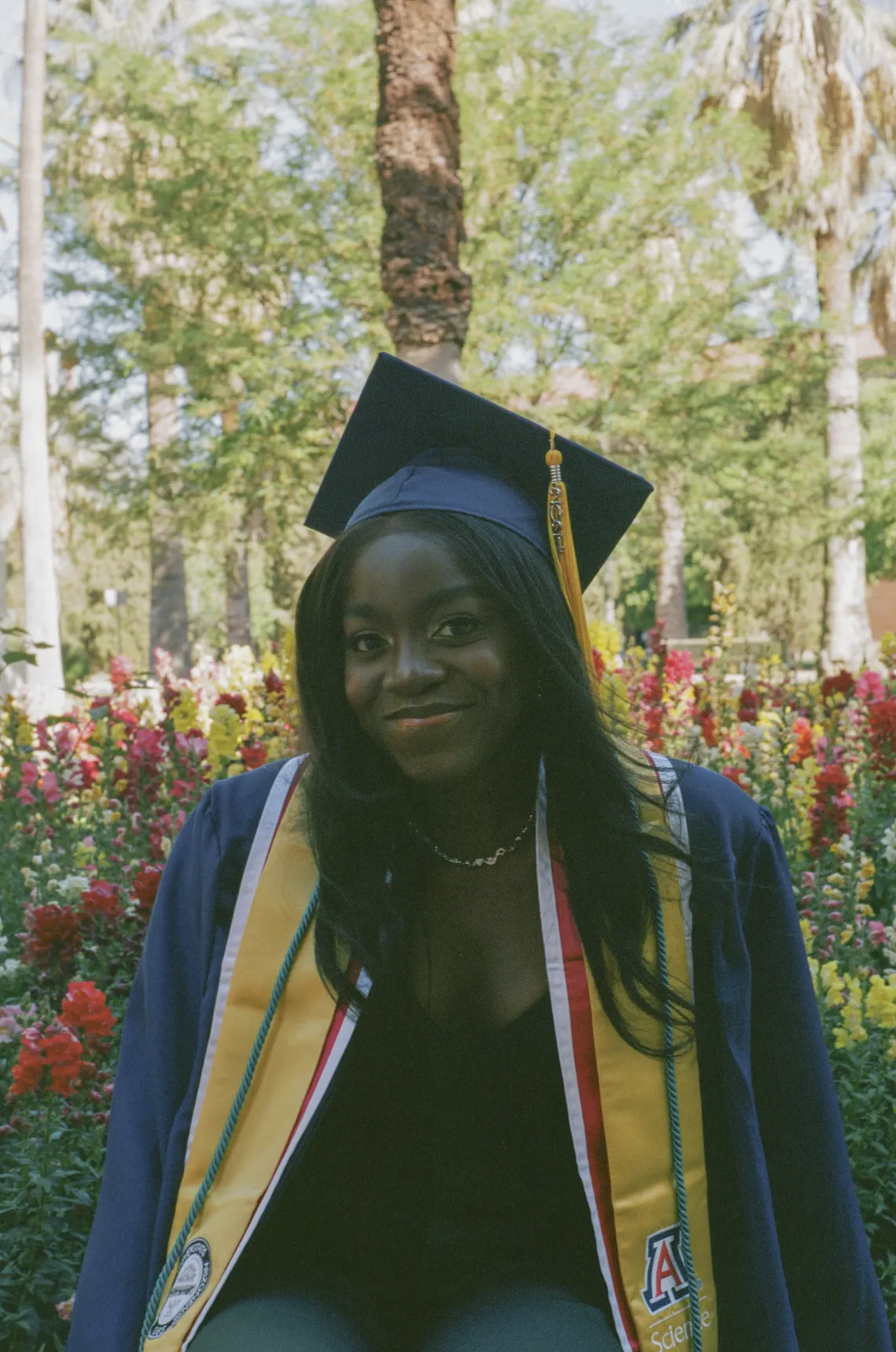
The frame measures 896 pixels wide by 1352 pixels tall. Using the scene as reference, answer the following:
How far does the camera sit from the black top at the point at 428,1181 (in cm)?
162

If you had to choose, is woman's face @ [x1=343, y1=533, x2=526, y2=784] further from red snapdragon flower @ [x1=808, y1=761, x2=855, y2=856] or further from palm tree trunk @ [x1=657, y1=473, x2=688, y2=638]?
palm tree trunk @ [x1=657, y1=473, x2=688, y2=638]

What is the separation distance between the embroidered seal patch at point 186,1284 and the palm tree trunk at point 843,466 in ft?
51.5

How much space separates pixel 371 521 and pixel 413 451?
19 centimetres

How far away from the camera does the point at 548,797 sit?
1.77 metres

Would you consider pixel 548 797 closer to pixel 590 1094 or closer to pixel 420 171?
pixel 590 1094

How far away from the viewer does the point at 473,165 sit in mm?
13359

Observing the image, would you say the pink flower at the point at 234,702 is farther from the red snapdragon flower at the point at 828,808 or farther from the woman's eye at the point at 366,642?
the woman's eye at the point at 366,642

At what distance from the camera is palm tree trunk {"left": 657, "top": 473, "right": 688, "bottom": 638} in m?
18.2

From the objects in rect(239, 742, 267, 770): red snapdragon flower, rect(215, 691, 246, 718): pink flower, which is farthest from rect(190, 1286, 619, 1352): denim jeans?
rect(215, 691, 246, 718): pink flower

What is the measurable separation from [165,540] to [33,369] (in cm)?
392

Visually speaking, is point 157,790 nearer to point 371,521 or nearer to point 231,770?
point 231,770

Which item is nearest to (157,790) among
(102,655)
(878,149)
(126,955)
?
(126,955)

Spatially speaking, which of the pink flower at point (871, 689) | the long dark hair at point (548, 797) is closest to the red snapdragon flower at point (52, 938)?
the long dark hair at point (548, 797)

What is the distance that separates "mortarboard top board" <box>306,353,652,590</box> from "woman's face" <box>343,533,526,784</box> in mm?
109
